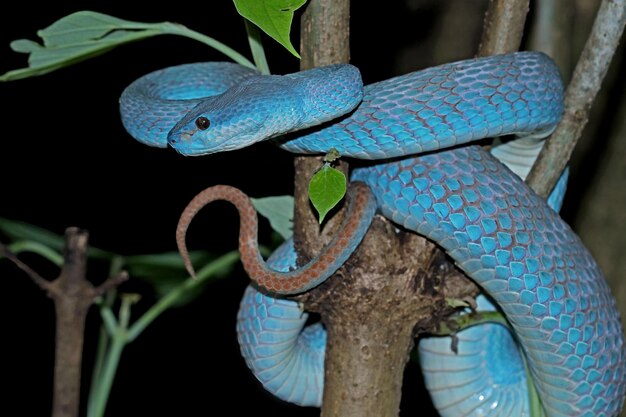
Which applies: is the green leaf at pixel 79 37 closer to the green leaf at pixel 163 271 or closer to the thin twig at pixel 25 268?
the thin twig at pixel 25 268

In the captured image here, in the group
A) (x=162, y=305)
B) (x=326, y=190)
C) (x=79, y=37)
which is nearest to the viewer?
(x=326, y=190)

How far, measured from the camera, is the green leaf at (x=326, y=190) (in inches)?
84.2

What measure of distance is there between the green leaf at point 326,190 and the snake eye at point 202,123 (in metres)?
0.59

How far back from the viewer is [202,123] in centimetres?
266

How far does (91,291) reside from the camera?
5.81 ft

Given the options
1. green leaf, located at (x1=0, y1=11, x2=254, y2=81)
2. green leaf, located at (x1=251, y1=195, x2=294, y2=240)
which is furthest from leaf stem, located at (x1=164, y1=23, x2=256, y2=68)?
green leaf, located at (x1=251, y1=195, x2=294, y2=240)

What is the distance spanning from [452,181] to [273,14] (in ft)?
3.17

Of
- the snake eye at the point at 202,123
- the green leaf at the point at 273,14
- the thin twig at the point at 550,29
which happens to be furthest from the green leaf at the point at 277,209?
the thin twig at the point at 550,29

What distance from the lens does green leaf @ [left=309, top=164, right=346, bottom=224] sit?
7.02ft

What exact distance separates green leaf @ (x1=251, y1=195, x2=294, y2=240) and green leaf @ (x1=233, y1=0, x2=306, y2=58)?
44.7 inches

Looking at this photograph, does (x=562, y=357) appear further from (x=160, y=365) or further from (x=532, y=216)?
(x=160, y=365)

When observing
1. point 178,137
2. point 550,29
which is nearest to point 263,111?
point 178,137

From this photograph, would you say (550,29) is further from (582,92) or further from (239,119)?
(239,119)

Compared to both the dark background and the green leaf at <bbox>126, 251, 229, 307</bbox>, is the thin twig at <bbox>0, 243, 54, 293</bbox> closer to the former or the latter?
the green leaf at <bbox>126, 251, 229, 307</bbox>
